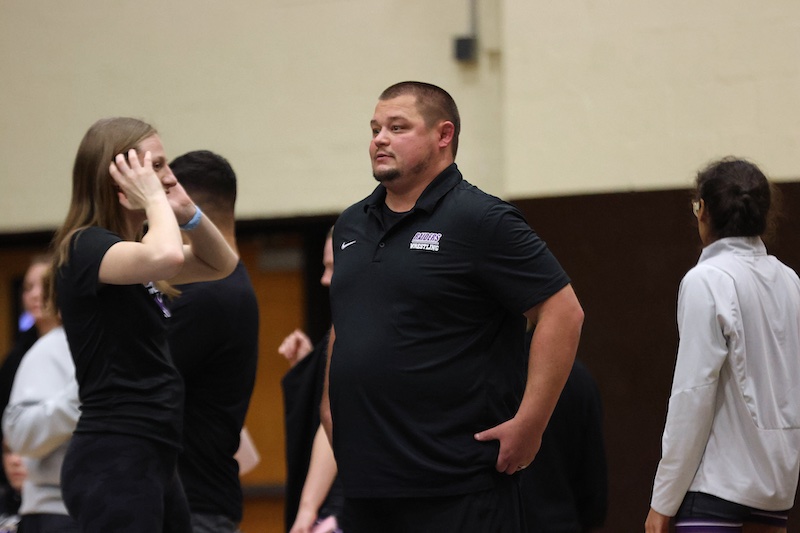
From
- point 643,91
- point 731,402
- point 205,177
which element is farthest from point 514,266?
point 643,91

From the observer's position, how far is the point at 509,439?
9.39 ft

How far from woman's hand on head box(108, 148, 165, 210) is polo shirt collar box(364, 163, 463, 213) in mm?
628

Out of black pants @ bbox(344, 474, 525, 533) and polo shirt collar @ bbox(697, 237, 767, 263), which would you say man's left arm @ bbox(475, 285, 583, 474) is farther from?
polo shirt collar @ bbox(697, 237, 767, 263)

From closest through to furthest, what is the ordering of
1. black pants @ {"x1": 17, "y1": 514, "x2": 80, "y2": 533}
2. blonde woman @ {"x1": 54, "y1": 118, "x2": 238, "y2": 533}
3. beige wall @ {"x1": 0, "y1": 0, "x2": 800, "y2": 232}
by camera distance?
blonde woman @ {"x1": 54, "y1": 118, "x2": 238, "y2": 533}
black pants @ {"x1": 17, "y1": 514, "x2": 80, "y2": 533}
beige wall @ {"x1": 0, "y1": 0, "x2": 800, "y2": 232}

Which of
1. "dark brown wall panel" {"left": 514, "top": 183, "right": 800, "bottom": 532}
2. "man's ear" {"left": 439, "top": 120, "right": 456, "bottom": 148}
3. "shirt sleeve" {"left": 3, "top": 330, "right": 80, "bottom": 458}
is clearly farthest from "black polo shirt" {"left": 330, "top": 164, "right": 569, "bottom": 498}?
"dark brown wall panel" {"left": 514, "top": 183, "right": 800, "bottom": 532}

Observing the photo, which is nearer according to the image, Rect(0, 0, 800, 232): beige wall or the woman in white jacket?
the woman in white jacket

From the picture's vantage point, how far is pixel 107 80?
21.9 ft

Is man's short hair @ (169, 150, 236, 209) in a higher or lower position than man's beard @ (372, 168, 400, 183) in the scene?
lower

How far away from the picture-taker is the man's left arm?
2.88 meters

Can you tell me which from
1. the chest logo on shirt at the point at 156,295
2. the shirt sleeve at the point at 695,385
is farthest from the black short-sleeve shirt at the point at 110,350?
the shirt sleeve at the point at 695,385

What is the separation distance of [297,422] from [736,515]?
1595 mm

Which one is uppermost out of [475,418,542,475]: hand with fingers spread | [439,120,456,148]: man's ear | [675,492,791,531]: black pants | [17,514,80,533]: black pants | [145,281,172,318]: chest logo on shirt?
[439,120,456,148]: man's ear

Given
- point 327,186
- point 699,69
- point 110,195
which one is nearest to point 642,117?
point 699,69

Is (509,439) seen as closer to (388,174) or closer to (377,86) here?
(388,174)
